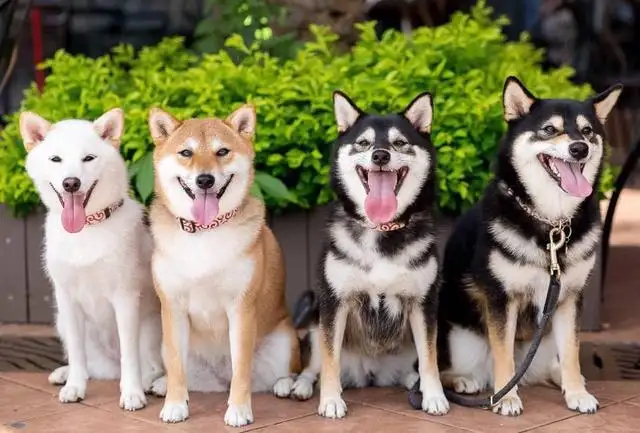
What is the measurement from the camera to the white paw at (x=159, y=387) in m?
4.20

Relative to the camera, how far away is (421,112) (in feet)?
12.8

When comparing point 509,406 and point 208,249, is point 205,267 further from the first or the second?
point 509,406

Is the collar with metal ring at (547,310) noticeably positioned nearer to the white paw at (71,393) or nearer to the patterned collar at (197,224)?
the patterned collar at (197,224)

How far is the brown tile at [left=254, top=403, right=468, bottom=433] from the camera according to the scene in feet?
12.4

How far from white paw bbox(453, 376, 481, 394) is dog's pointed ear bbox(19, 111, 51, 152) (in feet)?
7.00

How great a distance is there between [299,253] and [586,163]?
1986 mm

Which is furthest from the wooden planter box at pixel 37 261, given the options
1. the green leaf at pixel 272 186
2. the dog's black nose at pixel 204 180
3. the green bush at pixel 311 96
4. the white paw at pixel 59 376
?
the dog's black nose at pixel 204 180

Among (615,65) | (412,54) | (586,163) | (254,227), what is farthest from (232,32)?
(615,65)

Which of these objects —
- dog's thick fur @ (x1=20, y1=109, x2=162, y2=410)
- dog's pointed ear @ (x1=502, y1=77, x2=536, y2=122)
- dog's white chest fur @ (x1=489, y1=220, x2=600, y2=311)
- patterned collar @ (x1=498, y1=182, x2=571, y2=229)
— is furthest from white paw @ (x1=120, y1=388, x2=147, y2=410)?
dog's pointed ear @ (x1=502, y1=77, x2=536, y2=122)

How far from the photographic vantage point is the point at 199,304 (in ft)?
12.6

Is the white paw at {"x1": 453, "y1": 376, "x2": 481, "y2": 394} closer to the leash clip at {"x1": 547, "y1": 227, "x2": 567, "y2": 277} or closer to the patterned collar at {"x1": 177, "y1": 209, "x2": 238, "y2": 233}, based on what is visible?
the leash clip at {"x1": 547, "y1": 227, "x2": 567, "y2": 277}

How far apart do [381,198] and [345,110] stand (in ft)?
1.39

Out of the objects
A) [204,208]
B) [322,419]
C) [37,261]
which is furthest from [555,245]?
[37,261]

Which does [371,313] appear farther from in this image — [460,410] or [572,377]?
[572,377]
